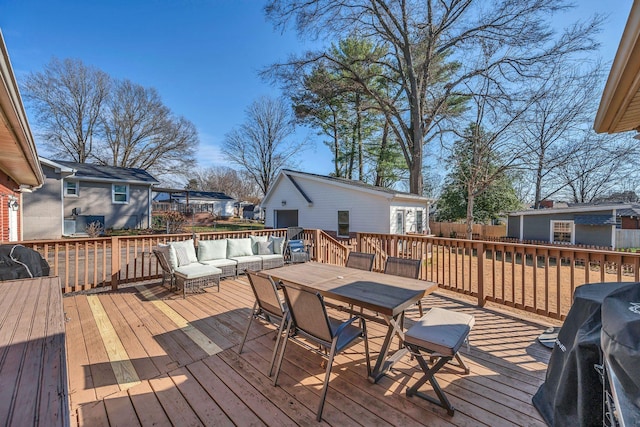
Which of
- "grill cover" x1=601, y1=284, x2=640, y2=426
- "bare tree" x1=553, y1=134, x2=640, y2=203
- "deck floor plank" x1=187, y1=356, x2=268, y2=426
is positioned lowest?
"deck floor plank" x1=187, y1=356, x2=268, y2=426

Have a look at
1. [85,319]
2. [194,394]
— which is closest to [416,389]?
[194,394]

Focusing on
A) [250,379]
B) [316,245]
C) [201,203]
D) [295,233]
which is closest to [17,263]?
[250,379]

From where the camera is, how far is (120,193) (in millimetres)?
15953

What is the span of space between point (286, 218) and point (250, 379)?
43.5 feet

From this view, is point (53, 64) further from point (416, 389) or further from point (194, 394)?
point (416, 389)

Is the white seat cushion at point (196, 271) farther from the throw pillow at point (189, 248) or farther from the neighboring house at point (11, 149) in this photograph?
the neighboring house at point (11, 149)

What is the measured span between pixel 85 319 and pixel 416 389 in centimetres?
432

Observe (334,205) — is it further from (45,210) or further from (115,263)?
(45,210)

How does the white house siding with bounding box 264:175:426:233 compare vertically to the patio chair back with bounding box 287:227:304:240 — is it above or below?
above

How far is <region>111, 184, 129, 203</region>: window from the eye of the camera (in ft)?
51.5

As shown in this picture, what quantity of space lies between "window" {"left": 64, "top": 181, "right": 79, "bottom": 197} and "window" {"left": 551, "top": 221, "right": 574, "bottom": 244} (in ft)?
88.3

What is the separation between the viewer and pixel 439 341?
2076 mm

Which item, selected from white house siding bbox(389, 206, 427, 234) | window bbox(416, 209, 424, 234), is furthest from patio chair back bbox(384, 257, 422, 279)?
window bbox(416, 209, 424, 234)

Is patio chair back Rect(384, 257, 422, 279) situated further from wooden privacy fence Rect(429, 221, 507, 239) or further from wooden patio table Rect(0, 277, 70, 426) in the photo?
wooden privacy fence Rect(429, 221, 507, 239)
